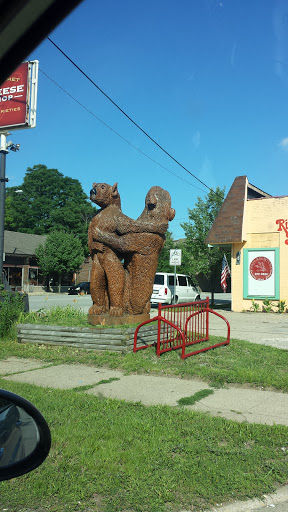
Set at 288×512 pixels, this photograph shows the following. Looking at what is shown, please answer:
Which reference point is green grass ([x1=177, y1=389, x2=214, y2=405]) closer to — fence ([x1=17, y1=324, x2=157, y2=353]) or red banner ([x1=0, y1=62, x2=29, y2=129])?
fence ([x1=17, y1=324, x2=157, y2=353])

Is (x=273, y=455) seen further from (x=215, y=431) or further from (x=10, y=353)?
(x=10, y=353)

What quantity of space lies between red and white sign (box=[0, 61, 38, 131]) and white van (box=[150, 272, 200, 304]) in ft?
33.5

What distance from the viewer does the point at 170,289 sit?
69.5 ft

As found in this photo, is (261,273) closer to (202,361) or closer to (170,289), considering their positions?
(170,289)

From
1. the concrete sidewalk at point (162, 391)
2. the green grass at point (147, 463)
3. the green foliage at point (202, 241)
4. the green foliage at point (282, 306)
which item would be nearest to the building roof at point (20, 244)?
the green foliage at point (202, 241)

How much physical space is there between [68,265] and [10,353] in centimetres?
3566

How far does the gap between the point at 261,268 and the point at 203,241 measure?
186 inches

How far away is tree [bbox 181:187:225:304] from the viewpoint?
2375 cm

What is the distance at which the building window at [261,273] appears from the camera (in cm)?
1955

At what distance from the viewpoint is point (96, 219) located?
1000cm

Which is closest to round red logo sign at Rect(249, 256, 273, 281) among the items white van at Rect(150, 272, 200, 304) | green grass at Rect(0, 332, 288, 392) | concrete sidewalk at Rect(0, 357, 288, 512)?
white van at Rect(150, 272, 200, 304)

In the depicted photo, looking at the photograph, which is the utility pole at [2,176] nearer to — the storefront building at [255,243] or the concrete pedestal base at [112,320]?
the concrete pedestal base at [112,320]

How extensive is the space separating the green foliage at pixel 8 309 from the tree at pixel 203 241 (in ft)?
46.2

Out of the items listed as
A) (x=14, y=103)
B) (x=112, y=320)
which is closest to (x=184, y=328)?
(x=112, y=320)
